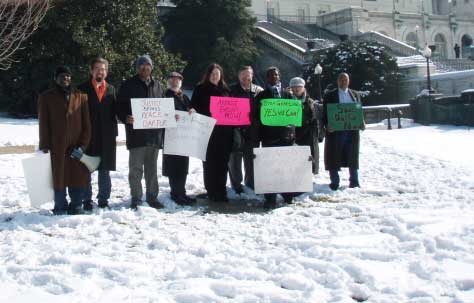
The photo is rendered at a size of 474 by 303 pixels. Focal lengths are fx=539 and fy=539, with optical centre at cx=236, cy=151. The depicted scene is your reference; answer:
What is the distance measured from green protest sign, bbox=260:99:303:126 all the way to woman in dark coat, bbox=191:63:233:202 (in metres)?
0.64

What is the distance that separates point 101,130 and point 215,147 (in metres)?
1.75

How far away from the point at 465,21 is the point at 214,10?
33499 millimetres

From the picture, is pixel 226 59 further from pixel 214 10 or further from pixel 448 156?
pixel 448 156

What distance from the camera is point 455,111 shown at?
21109 mm

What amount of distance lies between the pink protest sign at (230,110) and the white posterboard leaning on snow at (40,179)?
8.03 feet

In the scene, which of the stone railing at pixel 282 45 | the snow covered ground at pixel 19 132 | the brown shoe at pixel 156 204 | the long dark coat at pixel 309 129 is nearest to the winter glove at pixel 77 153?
the brown shoe at pixel 156 204

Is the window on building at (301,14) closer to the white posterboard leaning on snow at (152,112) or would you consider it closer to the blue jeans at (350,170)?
the blue jeans at (350,170)

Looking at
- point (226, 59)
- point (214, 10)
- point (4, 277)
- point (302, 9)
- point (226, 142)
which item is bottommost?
point (4, 277)

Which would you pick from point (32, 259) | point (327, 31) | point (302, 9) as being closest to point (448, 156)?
point (32, 259)

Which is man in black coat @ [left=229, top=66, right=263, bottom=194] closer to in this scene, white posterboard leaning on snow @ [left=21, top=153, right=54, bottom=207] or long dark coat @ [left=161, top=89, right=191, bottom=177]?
long dark coat @ [left=161, top=89, right=191, bottom=177]

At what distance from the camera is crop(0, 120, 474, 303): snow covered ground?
4.32 metres

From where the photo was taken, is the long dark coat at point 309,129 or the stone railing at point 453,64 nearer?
the long dark coat at point 309,129

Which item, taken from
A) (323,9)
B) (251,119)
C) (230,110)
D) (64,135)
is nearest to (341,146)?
(251,119)

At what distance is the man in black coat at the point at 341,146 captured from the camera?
9023mm
